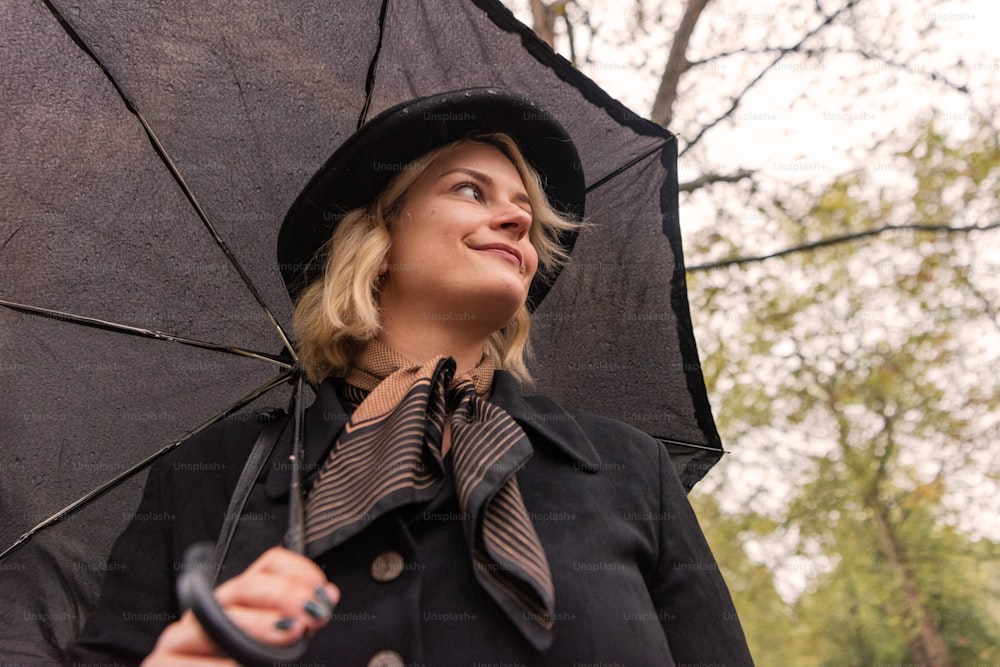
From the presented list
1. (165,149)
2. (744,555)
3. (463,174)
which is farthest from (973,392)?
(165,149)

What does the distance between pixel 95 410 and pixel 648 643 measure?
173 cm

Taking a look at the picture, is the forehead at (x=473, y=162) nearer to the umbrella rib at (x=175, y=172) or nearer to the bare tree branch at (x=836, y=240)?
the umbrella rib at (x=175, y=172)

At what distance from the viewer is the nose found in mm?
2326

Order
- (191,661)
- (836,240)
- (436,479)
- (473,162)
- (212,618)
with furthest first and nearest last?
(836,240), (473,162), (436,479), (191,661), (212,618)

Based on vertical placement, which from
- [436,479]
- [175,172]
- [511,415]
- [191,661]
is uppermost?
[175,172]

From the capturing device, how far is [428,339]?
Result: 235 centimetres

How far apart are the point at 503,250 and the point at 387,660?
1.24 m

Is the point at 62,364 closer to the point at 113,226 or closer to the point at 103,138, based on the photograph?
the point at 113,226

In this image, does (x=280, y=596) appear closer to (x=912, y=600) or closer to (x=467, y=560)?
(x=467, y=560)

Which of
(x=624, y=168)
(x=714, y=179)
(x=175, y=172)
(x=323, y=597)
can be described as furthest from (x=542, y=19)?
(x=323, y=597)

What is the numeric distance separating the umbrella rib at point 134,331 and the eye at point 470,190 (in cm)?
84

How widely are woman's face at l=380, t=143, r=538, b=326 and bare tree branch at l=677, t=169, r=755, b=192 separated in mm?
5472

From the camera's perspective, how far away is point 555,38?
7.59 m

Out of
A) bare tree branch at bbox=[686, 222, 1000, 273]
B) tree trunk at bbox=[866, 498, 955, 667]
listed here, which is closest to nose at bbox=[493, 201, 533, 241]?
bare tree branch at bbox=[686, 222, 1000, 273]
